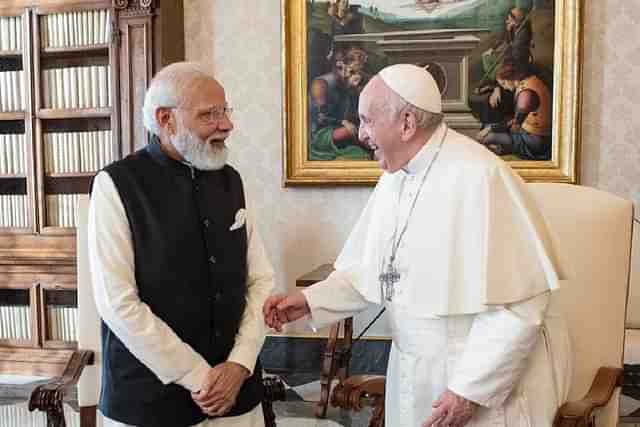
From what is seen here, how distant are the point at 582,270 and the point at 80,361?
1880mm

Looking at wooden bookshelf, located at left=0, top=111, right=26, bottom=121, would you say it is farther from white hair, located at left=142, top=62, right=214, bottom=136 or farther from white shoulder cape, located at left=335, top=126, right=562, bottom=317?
white shoulder cape, located at left=335, top=126, right=562, bottom=317

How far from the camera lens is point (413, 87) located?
6.40 ft

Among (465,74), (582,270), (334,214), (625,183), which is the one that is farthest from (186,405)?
(625,183)

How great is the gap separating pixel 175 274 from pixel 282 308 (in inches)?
15.5

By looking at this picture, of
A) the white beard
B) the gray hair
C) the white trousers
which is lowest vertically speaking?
the white trousers

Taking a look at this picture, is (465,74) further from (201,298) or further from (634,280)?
(201,298)

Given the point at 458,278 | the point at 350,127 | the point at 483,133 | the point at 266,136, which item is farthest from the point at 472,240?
the point at 266,136

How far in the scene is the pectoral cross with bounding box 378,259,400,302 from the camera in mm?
2135

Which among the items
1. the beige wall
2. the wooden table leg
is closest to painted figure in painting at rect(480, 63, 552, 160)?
the beige wall

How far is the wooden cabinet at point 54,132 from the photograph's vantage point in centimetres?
457

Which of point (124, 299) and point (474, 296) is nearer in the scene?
point (474, 296)

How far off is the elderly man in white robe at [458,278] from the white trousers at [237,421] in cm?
49

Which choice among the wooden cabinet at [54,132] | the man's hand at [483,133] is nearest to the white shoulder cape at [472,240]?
the man's hand at [483,133]

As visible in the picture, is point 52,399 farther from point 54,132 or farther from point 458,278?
point 54,132
